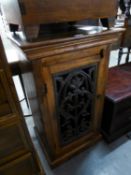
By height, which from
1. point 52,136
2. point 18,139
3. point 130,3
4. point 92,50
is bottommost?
point 52,136

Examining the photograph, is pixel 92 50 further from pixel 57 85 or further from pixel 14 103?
pixel 14 103

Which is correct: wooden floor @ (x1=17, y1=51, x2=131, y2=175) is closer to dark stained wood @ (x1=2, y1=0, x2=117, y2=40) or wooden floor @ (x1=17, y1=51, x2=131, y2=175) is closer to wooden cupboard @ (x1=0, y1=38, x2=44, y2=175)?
wooden cupboard @ (x1=0, y1=38, x2=44, y2=175)

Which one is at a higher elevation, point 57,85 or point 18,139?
point 57,85

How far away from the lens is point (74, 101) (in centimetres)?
96

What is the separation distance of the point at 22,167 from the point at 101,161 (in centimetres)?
64

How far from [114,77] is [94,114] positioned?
47 cm

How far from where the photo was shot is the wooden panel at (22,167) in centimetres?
85

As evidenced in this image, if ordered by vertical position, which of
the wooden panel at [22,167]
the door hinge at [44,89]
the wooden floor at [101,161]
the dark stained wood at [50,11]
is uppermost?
the dark stained wood at [50,11]

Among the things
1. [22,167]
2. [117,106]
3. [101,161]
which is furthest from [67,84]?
[101,161]

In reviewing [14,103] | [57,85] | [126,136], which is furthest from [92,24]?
[126,136]

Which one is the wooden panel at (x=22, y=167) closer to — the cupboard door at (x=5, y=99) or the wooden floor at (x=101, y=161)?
the wooden floor at (x=101, y=161)

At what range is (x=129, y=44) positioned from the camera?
166 centimetres

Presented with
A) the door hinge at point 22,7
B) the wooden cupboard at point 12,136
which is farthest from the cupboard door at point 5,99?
the door hinge at point 22,7

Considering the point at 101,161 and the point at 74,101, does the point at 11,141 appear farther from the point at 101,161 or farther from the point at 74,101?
the point at 101,161
